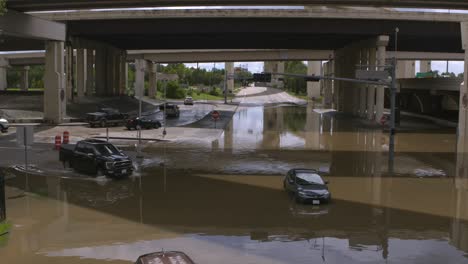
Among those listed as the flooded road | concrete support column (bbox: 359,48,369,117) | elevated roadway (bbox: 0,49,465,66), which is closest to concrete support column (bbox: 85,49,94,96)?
elevated roadway (bbox: 0,49,465,66)

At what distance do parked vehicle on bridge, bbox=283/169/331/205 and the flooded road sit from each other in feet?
1.25

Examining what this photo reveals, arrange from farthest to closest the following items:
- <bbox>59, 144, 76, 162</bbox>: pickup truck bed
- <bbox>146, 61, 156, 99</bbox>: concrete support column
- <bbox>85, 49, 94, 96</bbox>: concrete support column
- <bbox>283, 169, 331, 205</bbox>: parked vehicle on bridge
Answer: <bbox>146, 61, 156, 99</bbox>: concrete support column, <bbox>85, 49, 94, 96</bbox>: concrete support column, <bbox>59, 144, 76, 162</bbox>: pickup truck bed, <bbox>283, 169, 331, 205</bbox>: parked vehicle on bridge

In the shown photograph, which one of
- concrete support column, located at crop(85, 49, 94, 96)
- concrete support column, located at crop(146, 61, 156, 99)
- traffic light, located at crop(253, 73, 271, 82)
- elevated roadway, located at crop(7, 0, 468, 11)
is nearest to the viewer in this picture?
traffic light, located at crop(253, 73, 271, 82)

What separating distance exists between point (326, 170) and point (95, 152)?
12526 millimetres

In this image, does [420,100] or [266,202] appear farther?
[420,100]

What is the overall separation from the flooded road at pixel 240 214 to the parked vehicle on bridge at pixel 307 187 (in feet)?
1.25

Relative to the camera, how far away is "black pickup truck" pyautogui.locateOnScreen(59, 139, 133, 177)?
2491cm

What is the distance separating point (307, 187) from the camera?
20.6 metres

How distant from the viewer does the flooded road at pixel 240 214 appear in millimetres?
14391

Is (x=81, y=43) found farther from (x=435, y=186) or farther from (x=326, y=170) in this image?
(x=435, y=186)

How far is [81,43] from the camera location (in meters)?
72.3

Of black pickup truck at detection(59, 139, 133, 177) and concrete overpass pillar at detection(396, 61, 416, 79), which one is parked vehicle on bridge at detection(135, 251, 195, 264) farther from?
concrete overpass pillar at detection(396, 61, 416, 79)

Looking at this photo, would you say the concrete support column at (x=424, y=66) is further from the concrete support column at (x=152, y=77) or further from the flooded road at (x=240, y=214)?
the flooded road at (x=240, y=214)

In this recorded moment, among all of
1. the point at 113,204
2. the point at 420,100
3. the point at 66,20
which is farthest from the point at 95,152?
the point at 420,100
